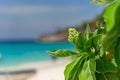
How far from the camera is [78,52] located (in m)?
1.76

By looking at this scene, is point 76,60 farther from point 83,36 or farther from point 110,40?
point 110,40

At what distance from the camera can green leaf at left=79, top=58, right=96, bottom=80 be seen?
1.63 m

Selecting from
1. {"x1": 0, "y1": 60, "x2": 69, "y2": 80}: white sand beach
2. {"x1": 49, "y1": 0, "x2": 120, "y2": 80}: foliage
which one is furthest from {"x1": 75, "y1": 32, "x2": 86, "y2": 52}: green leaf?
{"x1": 0, "y1": 60, "x2": 69, "y2": 80}: white sand beach

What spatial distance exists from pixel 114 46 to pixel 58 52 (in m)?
0.25

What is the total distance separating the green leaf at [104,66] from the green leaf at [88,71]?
0.07ft

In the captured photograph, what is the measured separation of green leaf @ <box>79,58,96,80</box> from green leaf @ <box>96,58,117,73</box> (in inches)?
0.8

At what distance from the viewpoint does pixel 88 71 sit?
165 cm

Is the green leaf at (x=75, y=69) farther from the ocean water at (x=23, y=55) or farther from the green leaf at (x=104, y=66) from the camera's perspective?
the ocean water at (x=23, y=55)

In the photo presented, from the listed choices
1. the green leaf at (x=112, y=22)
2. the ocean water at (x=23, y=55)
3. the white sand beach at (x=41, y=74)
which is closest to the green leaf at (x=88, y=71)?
the green leaf at (x=112, y=22)

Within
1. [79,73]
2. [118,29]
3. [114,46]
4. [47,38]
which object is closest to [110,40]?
[118,29]

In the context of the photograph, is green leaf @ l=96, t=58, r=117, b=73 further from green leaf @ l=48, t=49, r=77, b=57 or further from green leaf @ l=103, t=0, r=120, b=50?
green leaf @ l=103, t=0, r=120, b=50

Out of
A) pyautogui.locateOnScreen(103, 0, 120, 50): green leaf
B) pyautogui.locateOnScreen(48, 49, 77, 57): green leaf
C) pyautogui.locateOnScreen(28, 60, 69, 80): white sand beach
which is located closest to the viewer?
pyautogui.locateOnScreen(103, 0, 120, 50): green leaf

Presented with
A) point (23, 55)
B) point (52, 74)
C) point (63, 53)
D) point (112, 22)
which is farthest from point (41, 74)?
point (23, 55)

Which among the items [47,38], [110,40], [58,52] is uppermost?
[47,38]
